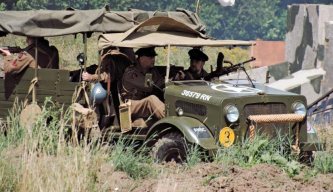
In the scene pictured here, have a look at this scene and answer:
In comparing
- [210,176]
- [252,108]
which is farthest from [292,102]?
[210,176]

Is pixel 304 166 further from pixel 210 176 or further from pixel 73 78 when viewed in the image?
pixel 73 78

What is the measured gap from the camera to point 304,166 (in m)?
10.6

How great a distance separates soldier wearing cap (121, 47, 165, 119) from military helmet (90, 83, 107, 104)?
0.25 metres

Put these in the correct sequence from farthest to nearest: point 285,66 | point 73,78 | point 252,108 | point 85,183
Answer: point 285,66 < point 73,78 < point 252,108 < point 85,183

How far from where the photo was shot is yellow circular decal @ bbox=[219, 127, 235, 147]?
1121cm

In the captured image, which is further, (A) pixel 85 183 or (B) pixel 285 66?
(B) pixel 285 66

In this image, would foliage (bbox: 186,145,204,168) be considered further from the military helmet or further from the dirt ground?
the military helmet

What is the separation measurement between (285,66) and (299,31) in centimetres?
94

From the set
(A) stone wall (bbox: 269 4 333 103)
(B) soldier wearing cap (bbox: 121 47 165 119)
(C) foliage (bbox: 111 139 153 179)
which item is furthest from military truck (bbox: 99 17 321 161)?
(A) stone wall (bbox: 269 4 333 103)

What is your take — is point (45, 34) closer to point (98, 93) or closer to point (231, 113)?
point (98, 93)

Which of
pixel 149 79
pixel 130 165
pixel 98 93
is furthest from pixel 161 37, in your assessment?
pixel 130 165

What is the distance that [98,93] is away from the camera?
40.6 feet

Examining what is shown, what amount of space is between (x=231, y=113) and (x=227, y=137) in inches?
10.9

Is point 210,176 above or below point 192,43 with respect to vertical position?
below
